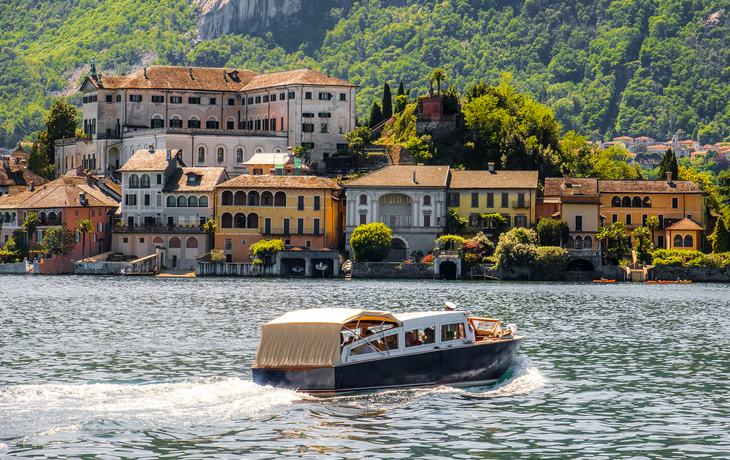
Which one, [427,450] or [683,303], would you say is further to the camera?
[683,303]

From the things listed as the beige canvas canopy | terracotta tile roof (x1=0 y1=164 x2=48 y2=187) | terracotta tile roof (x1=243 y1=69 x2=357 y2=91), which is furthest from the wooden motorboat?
terracotta tile roof (x1=0 y1=164 x2=48 y2=187)

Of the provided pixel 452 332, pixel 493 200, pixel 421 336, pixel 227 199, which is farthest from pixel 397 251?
pixel 421 336

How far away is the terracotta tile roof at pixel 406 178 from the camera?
11375cm

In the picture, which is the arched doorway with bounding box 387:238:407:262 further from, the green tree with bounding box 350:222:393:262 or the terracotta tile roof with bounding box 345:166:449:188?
the terracotta tile roof with bounding box 345:166:449:188

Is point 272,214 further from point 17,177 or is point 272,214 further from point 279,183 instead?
point 17,177

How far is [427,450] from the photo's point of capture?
84.5ft

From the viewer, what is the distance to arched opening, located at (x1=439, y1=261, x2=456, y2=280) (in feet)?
351

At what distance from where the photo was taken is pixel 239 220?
379ft

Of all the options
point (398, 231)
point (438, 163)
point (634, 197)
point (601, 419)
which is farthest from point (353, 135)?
point (601, 419)

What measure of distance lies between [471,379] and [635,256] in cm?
7855

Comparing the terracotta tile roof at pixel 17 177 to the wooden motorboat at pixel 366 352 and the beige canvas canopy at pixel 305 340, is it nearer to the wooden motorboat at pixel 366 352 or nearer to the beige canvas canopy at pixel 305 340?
the beige canvas canopy at pixel 305 340

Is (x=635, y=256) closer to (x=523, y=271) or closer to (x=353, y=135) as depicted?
(x=523, y=271)

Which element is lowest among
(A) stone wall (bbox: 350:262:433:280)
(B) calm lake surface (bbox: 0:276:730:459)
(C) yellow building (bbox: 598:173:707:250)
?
(B) calm lake surface (bbox: 0:276:730:459)

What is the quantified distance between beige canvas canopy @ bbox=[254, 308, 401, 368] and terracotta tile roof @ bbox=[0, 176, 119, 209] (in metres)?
88.8
